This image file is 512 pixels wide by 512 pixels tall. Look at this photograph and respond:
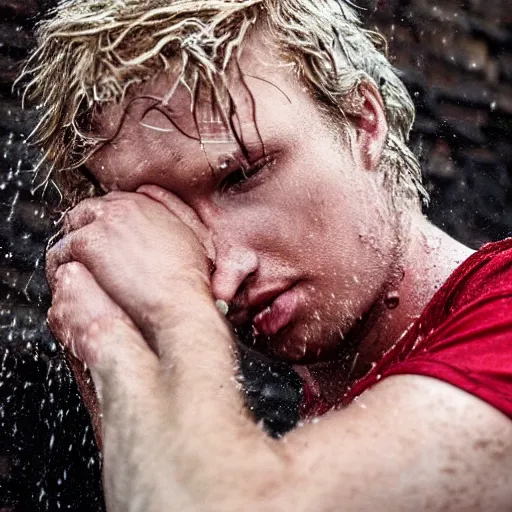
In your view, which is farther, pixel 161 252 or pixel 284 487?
pixel 161 252

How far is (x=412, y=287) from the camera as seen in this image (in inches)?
60.9

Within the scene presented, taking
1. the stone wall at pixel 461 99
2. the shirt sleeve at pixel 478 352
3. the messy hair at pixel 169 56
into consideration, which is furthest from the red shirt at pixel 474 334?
the stone wall at pixel 461 99

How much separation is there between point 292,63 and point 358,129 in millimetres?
189

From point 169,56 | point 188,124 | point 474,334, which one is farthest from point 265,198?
point 474,334

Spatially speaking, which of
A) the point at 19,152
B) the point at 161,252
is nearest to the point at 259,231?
the point at 161,252

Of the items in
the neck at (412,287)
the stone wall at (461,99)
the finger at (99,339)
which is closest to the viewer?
the finger at (99,339)

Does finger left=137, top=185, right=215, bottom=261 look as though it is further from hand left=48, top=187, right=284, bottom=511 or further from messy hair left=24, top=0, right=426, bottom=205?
messy hair left=24, top=0, right=426, bottom=205

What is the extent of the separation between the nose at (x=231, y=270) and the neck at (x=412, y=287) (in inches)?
9.8

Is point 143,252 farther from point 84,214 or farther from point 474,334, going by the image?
point 474,334

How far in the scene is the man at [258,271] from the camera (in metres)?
1.01

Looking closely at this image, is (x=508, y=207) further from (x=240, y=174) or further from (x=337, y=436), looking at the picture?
(x=337, y=436)

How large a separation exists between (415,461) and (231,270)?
515 mm

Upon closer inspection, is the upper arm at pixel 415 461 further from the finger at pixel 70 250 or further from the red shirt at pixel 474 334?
the finger at pixel 70 250

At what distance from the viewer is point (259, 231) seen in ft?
4.73
